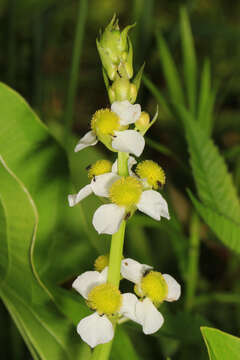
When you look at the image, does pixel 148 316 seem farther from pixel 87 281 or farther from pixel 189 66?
pixel 189 66

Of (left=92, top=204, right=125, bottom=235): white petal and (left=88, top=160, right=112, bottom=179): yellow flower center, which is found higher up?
(left=88, top=160, right=112, bottom=179): yellow flower center

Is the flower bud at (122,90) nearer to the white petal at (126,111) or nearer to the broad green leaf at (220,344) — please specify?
the white petal at (126,111)

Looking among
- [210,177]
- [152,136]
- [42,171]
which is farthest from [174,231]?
[152,136]

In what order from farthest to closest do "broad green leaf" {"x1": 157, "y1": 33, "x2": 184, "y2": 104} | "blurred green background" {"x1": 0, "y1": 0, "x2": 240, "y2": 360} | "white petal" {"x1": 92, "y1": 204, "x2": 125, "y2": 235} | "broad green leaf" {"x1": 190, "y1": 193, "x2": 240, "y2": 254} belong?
"broad green leaf" {"x1": 157, "y1": 33, "x2": 184, "y2": 104}, "blurred green background" {"x1": 0, "y1": 0, "x2": 240, "y2": 360}, "broad green leaf" {"x1": 190, "y1": 193, "x2": 240, "y2": 254}, "white petal" {"x1": 92, "y1": 204, "x2": 125, "y2": 235}

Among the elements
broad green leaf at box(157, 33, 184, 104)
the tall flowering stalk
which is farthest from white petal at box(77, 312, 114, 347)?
broad green leaf at box(157, 33, 184, 104)

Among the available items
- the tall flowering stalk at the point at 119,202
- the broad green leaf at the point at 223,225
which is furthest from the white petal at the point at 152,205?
the broad green leaf at the point at 223,225

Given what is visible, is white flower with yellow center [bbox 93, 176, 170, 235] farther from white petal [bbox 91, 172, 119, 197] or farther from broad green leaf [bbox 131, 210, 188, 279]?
broad green leaf [bbox 131, 210, 188, 279]
